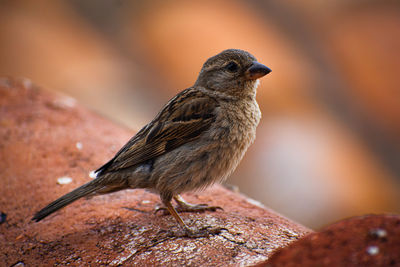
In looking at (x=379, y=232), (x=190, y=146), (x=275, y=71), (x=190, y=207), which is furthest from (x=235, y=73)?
(x=275, y=71)

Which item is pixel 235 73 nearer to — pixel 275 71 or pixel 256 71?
pixel 256 71

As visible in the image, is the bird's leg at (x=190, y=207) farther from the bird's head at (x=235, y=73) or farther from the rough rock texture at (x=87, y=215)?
the bird's head at (x=235, y=73)

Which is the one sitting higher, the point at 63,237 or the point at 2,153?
the point at 2,153

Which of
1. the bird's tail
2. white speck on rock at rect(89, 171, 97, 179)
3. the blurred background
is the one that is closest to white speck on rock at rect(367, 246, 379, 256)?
the bird's tail

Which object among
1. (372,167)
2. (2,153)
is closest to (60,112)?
(2,153)

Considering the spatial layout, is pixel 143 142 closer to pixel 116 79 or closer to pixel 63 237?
pixel 63 237

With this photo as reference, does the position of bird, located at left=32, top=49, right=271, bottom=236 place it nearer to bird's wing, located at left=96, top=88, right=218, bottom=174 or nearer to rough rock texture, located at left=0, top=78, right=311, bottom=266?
bird's wing, located at left=96, top=88, right=218, bottom=174
